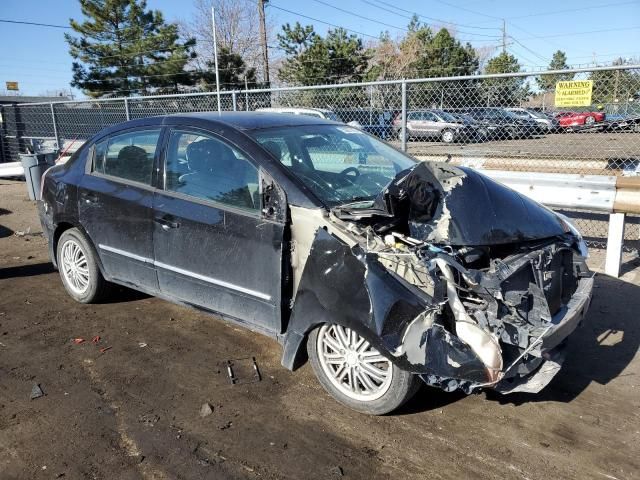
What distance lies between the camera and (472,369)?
8.87 ft

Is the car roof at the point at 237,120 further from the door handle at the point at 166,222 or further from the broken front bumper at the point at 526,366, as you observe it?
the broken front bumper at the point at 526,366

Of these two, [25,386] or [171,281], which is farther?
[171,281]

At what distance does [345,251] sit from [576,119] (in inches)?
284

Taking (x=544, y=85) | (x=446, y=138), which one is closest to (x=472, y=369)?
(x=544, y=85)

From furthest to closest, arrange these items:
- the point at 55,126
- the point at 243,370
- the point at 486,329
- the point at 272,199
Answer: the point at 55,126 → the point at 243,370 → the point at 272,199 → the point at 486,329

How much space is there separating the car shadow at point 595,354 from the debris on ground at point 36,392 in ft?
7.49

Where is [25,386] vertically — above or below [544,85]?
below

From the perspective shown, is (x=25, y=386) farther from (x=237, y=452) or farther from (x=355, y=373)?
(x=355, y=373)

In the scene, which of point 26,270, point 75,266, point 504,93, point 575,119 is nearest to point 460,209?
point 75,266

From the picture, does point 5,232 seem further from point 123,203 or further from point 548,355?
point 548,355

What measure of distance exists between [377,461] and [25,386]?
2.42m

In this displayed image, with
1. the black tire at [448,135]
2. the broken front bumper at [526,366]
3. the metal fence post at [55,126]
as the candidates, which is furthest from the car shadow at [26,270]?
the metal fence post at [55,126]

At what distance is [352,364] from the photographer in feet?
10.5

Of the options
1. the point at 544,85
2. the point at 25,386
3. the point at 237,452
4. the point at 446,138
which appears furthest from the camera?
the point at 446,138
